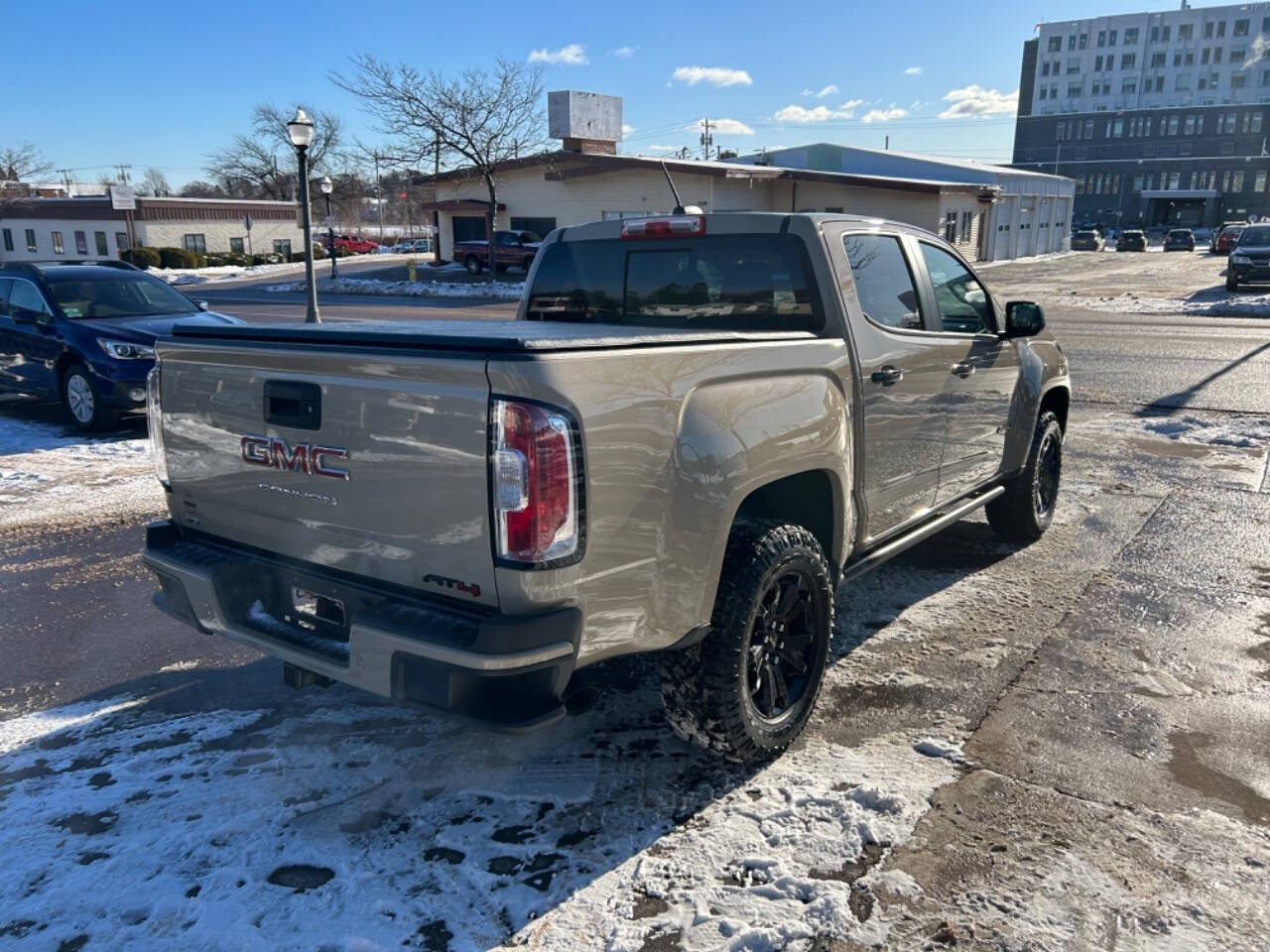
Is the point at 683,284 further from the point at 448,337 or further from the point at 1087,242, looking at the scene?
the point at 1087,242

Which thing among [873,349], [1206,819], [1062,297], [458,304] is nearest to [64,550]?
[873,349]

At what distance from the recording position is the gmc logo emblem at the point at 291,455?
9.63ft

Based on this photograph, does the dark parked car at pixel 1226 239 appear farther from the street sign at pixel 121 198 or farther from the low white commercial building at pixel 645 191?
the street sign at pixel 121 198

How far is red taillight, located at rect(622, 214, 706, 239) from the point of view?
419cm

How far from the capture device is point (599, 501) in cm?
267

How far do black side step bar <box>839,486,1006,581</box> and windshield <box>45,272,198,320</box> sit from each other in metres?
8.64

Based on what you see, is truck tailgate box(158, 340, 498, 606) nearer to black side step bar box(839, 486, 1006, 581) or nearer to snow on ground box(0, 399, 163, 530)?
black side step bar box(839, 486, 1006, 581)

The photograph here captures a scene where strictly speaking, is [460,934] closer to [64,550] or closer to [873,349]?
[873,349]

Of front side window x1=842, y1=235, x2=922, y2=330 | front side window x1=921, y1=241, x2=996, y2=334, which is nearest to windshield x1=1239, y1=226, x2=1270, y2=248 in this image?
front side window x1=921, y1=241, x2=996, y2=334

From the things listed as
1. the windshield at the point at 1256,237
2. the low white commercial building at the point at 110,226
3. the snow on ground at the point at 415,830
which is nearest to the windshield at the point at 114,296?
the snow on ground at the point at 415,830

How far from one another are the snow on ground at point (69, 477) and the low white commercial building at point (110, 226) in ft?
161

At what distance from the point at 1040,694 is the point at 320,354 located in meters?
3.23

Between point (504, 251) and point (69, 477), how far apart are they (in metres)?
32.8

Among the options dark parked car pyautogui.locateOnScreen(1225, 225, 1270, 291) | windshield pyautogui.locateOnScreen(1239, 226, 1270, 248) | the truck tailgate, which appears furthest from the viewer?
windshield pyautogui.locateOnScreen(1239, 226, 1270, 248)
